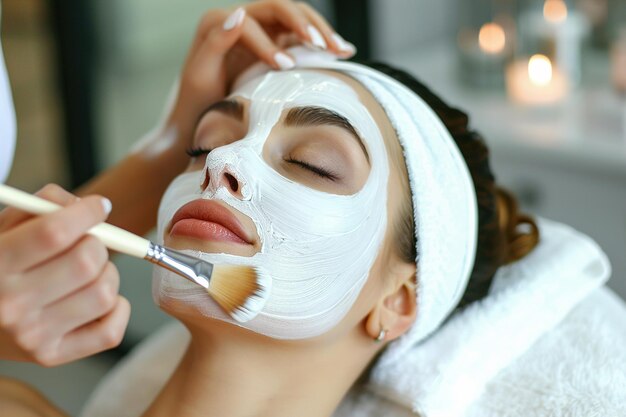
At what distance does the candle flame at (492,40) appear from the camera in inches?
75.0

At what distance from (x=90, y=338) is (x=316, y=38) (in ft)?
1.74

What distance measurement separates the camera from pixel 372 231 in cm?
91

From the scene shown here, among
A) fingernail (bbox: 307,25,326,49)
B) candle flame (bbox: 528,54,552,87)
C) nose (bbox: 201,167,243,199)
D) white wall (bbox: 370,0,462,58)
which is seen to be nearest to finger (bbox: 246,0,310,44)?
fingernail (bbox: 307,25,326,49)

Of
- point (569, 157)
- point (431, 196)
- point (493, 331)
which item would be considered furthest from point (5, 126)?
point (569, 157)

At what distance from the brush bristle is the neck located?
2.1 inches

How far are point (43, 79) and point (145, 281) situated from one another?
2.76 feet

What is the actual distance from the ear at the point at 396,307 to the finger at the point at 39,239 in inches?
17.3

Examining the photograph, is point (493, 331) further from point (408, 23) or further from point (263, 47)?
point (408, 23)

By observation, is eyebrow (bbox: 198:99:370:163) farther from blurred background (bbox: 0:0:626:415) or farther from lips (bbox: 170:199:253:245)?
blurred background (bbox: 0:0:626:415)

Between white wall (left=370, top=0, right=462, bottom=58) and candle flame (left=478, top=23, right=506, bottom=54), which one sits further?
white wall (left=370, top=0, right=462, bottom=58)

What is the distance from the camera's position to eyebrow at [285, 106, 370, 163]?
2.98 feet

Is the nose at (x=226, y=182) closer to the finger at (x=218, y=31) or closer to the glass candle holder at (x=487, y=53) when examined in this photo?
the finger at (x=218, y=31)

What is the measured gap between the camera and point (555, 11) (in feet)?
6.24

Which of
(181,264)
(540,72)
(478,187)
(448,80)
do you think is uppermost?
(181,264)
